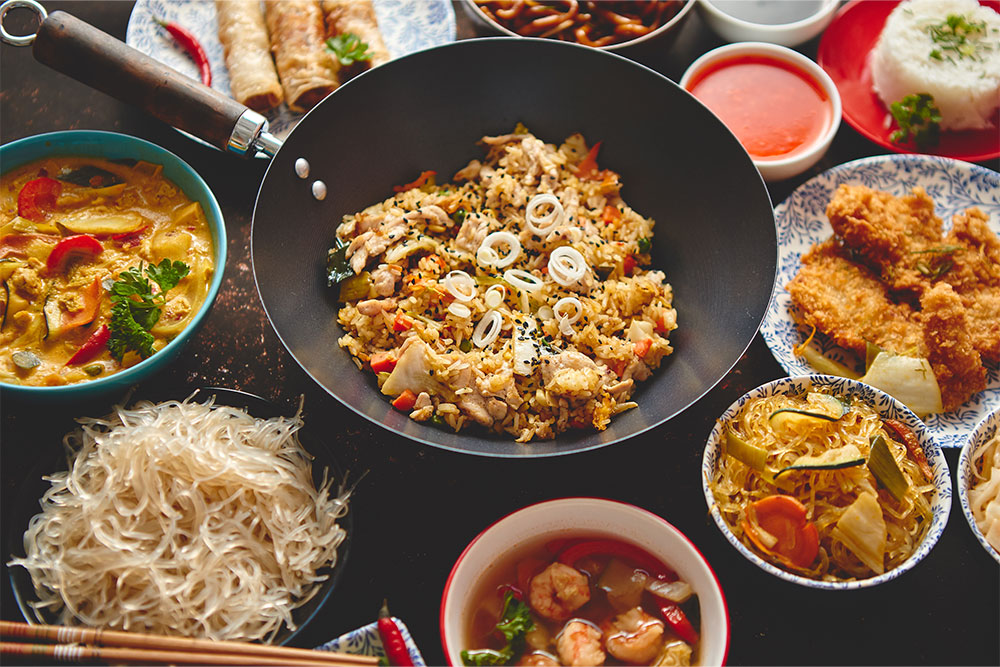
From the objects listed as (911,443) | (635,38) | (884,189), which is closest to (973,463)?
(911,443)

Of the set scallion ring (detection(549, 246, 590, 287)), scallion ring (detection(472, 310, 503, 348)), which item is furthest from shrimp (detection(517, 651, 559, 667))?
scallion ring (detection(549, 246, 590, 287))

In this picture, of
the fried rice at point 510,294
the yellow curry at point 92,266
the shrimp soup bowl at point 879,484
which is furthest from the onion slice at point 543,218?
the yellow curry at point 92,266

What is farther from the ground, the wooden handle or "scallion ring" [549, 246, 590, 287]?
the wooden handle

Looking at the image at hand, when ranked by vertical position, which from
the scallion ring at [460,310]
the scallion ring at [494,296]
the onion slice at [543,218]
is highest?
the onion slice at [543,218]

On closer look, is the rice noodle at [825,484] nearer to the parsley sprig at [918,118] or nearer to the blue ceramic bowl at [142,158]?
the parsley sprig at [918,118]

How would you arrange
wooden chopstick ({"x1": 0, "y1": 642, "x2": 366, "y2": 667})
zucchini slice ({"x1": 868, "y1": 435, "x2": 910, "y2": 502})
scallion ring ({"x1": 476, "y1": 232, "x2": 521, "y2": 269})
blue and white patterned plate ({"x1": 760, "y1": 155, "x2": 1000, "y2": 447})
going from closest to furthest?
wooden chopstick ({"x1": 0, "y1": 642, "x2": 366, "y2": 667}), zucchini slice ({"x1": 868, "y1": 435, "x2": 910, "y2": 502}), scallion ring ({"x1": 476, "y1": 232, "x2": 521, "y2": 269}), blue and white patterned plate ({"x1": 760, "y1": 155, "x2": 1000, "y2": 447})

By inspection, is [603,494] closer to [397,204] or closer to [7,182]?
[397,204]

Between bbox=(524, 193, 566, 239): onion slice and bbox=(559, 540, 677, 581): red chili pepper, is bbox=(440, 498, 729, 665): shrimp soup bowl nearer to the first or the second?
bbox=(559, 540, 677, 581): red chili pepper
